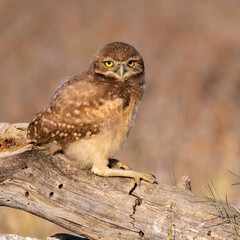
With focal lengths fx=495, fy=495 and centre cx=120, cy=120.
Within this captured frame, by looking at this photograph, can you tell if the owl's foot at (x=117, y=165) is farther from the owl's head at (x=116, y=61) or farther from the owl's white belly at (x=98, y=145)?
the owl's head at (x=116, y=61)

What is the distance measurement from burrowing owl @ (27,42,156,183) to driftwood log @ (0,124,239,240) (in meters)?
0.12

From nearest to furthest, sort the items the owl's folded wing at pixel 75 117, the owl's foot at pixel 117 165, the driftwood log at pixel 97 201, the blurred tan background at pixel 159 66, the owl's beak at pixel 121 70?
the driftwood log at pixel 97 201 → the owl's folded wing at pixel 75 117 → the owl's beak at pixel 121 70 → the owl's foot at pixel 117 165 → the blurred tan background at pixel 159 66

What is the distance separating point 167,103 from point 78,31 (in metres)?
3.10

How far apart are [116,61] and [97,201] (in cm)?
131

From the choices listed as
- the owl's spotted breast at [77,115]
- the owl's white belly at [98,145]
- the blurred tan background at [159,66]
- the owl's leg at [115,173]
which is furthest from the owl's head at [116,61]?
the blurred tan background at [159,66]

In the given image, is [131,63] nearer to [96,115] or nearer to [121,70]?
[121,70]

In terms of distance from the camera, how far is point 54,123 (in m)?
4.41

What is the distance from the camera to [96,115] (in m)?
4.43

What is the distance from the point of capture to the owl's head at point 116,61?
4.64 meters

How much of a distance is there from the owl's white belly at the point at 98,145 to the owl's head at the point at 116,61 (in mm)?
352

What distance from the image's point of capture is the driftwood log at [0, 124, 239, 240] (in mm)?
4191

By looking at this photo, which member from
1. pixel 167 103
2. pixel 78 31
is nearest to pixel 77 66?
pixel 78 31

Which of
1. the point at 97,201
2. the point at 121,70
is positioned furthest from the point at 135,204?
the point at 121,70

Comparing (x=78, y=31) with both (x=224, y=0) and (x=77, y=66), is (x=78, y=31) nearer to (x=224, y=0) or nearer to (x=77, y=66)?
(x=77, y=66)
